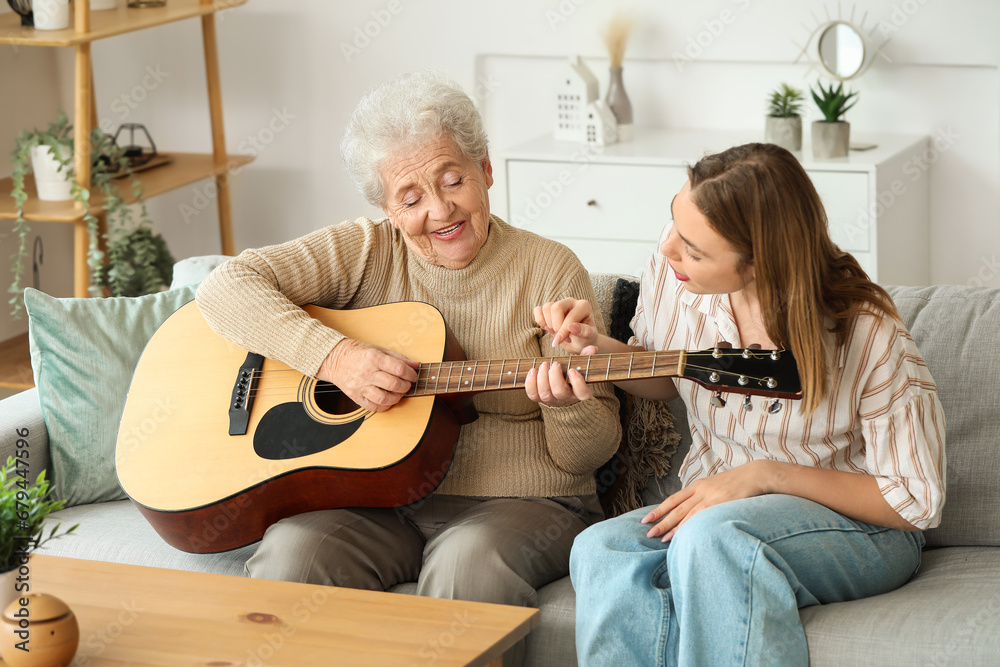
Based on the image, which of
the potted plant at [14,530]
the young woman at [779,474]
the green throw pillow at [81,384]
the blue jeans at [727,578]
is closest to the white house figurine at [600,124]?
the green throw pillow at [81,384]

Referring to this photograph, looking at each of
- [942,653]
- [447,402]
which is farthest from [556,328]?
[942,653]

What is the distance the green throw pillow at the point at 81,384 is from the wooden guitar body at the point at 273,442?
0.55 feet

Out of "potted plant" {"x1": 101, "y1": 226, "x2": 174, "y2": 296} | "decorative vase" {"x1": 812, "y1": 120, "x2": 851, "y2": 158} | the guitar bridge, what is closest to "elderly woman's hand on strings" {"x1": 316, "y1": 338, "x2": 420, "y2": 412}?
the guitar bridge

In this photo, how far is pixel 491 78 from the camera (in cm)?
356

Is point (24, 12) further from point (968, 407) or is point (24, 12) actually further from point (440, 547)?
point (968, 407)

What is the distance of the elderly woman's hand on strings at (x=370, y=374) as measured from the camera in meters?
1.65

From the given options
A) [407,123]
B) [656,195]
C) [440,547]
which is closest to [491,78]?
[656,195]

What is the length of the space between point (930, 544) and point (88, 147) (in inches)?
92.6

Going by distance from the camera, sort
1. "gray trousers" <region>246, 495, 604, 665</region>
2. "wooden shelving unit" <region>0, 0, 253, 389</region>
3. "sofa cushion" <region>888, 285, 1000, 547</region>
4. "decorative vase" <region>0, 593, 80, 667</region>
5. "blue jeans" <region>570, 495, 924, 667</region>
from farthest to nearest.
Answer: "wooden shelving unit" <region>0, 0, 253, 389</region>
"sofa cushion" <region>888, 285, 1000, 547</region>
"gray trousers" <region>246, 495, 604, 665</region>
"blue jeans" <region>570, 495, 924, 667</region>
"decorative vase" <region>0, 593, 80, 667</region>

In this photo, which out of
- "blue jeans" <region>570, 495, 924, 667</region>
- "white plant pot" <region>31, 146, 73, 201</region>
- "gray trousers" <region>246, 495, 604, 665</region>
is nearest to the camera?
"blue jeans" <region>570, 495, 924, 667</region>

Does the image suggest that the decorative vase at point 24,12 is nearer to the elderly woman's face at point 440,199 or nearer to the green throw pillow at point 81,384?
the green throw pillow at point 81,384

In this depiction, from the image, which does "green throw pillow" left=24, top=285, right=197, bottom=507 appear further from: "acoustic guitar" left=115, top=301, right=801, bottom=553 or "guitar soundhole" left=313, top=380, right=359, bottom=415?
"guitar soundhole" left=313, top=380, right=359, bottom=415

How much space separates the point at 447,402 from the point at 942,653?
0.76 m

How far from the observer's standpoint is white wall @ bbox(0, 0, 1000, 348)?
10.0 feet
